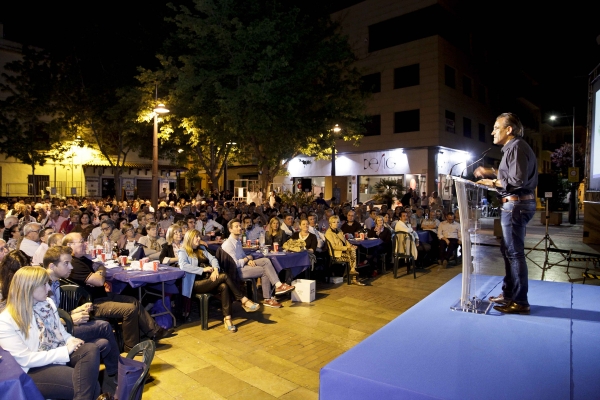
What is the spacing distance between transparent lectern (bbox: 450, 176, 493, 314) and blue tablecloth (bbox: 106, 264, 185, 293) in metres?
3.57

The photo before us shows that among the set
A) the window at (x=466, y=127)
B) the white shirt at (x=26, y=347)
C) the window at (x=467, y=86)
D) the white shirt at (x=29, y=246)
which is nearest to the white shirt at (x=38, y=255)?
the white shirt at (x=29, y=246)

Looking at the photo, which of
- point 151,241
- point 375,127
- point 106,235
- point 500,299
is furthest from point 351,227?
point 375,127

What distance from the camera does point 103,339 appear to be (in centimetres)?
377

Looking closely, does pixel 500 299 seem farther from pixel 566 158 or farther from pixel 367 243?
pixel 566 158

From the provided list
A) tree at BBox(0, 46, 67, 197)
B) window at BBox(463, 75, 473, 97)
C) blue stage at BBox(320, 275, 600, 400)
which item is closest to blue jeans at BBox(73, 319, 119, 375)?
blue stage at BBox(320, 275, 600, 400)

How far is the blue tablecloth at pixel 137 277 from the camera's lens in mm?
5320

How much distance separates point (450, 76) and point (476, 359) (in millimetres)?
25840

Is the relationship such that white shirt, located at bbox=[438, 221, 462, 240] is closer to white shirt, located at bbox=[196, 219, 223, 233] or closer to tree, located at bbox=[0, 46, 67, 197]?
white shirt, located at bbox=[196, 219, 223, 233]

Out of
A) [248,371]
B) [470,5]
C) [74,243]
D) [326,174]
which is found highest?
[470,5]

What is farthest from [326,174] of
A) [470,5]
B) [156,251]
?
[156,251]

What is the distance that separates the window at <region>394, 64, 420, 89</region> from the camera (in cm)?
2508

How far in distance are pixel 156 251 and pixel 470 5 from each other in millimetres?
27467

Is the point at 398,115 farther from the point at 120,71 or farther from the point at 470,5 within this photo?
the point at 120,71

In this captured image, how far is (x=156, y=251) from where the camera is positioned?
7449 mm
